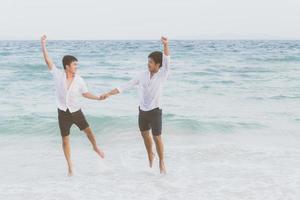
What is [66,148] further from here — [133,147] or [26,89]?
[26,89]

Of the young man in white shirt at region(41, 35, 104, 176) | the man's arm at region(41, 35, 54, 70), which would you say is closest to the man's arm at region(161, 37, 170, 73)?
the young man in white shirt at region(41, 35, 104, 176)

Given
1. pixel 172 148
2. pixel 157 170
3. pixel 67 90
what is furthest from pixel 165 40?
pixel 172 148

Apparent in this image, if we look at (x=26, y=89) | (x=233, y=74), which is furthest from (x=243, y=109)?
(x=233, y=74)

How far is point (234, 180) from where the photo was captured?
6555 mm

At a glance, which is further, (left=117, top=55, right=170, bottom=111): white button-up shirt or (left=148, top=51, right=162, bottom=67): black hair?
(left=117, top=55, right=170, bottom=111): white button-up shirt

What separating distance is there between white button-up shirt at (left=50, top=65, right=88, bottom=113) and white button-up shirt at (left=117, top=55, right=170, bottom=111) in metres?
0.68

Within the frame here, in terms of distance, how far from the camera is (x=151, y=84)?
6.25m

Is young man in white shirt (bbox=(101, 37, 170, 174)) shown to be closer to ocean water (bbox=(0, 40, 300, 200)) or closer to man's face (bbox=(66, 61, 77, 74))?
man's face (bbox=(66, 61, 77, 74))

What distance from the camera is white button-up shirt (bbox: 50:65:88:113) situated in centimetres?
622

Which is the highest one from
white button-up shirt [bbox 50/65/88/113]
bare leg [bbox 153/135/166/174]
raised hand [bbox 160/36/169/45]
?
raised hand [bbox 160/36/169/45]

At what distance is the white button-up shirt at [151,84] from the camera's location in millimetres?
6230

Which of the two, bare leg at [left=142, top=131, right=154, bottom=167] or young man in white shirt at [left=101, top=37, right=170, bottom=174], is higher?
young man in white shirt at [left=101, top=37, right=170, bottom=174]

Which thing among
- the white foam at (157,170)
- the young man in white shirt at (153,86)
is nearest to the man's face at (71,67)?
the young man in white shirt at (153,86)

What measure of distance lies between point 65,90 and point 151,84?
1.19 metres
